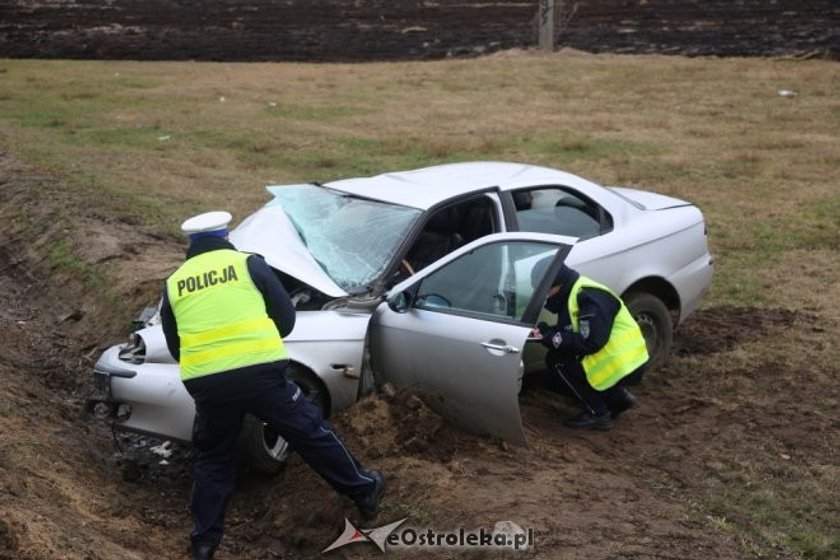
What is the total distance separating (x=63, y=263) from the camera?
10719 mm

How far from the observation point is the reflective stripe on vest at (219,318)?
5152 millimetres

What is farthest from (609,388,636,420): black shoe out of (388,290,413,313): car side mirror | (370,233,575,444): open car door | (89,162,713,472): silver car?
(388,290,413,313): car side mirror

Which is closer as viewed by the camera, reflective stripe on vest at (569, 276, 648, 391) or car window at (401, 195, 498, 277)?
reflective stripe on vest at (569, 276, 648, 391)

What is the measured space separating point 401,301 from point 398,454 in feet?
2.92

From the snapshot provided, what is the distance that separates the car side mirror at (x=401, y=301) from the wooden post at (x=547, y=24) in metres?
24.1

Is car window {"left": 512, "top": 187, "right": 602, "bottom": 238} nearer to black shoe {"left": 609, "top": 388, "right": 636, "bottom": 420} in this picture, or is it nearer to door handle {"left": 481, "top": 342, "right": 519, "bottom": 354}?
black shoe {"left": 609, "top": 388, "right": 636, "bottom": 420}

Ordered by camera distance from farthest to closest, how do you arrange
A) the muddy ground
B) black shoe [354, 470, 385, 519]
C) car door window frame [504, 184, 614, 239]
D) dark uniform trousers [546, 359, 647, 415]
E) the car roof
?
the muddy ground → car door window frame [504, 184, 614, 239] → the car roof → dark uniform trousers [546, 359, 647, 415] → black shoe [354, 470, 385, 519]

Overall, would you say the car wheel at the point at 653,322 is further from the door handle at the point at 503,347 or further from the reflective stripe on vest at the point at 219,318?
the reflective stripe on vest at the point at 219,318

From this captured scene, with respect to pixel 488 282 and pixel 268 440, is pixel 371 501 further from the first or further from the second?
pixel 488 282

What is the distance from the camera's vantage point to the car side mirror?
637 centimetres

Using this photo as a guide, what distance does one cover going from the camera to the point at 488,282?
640cm

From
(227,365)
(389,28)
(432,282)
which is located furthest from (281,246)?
(389,28)

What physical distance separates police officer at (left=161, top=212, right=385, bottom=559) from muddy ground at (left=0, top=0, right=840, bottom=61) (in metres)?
23.8

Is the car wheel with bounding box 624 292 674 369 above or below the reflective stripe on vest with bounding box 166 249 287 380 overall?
below
